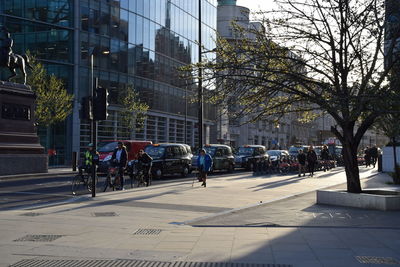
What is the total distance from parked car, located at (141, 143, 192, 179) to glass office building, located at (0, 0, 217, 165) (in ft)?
22.1

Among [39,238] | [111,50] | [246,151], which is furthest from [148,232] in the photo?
[111,50]

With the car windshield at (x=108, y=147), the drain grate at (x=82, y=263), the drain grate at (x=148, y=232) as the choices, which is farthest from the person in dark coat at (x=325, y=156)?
the drain grate at (x=82, y=263)

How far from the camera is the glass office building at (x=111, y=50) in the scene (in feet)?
134

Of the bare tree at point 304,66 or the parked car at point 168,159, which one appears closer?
the bare tree at point 304,66

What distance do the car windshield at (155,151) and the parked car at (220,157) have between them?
5.21 meters

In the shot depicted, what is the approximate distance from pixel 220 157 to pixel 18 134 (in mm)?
13433

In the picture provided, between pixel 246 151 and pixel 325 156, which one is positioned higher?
pixel 246 151

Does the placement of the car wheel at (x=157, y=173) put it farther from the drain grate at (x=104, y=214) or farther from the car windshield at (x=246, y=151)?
the drain grate at (x=104, y=214)

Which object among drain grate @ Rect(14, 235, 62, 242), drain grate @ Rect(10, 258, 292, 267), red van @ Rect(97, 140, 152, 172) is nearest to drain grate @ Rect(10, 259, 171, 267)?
drain grate @ Rect(10, 258, 292, 267)

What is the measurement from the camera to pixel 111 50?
45.3 metres

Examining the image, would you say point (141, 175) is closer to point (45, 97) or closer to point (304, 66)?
point (304, 66)

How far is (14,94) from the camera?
24.5 meters

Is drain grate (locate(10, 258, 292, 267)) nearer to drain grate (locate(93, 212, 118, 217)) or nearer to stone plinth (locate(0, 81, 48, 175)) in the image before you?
drain grate (locate(93, 212, 118, 217))

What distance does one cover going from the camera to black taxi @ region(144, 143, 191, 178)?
2602 cm
